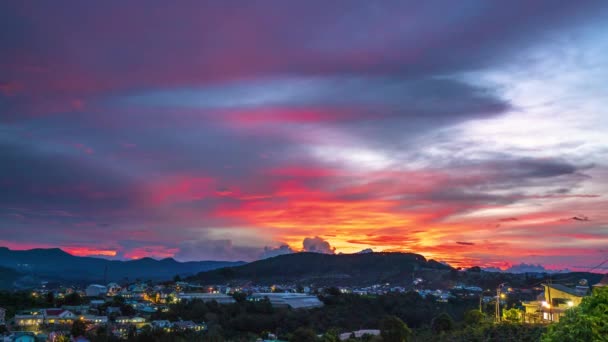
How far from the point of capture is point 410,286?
411ft

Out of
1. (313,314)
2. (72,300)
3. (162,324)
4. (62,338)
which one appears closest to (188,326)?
(162,324)

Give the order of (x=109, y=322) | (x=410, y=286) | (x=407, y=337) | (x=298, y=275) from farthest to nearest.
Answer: (x=298, y=275) → (x=410, y=286) → (x=109, y=322) → (x=407, y=337)

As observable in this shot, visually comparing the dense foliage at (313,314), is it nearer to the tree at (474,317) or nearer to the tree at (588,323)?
the tree at (474,317)

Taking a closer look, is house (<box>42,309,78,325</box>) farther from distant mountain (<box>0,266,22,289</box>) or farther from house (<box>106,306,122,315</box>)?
distant mountain (<box>0,266,22,289</box>)

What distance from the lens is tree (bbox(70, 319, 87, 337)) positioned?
5039cm

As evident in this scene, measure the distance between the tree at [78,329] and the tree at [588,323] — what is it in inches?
1811

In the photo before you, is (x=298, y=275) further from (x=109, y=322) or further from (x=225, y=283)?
(x=109, y=322)

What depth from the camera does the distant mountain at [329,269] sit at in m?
143

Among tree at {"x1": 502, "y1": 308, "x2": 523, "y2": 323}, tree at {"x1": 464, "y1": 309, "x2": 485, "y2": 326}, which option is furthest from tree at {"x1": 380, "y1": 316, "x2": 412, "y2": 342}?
tree at {"x1": 502, "y1": 308, "x2": 523, "y2": 323}

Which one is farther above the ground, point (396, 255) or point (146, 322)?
point (396, 255)

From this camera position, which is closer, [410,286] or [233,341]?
[233,341]

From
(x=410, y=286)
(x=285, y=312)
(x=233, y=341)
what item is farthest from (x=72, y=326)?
(x=410, y=286)

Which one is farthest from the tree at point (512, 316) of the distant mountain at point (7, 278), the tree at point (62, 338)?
the distant mountain at point (7, 278)

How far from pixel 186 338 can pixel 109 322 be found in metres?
14.9
